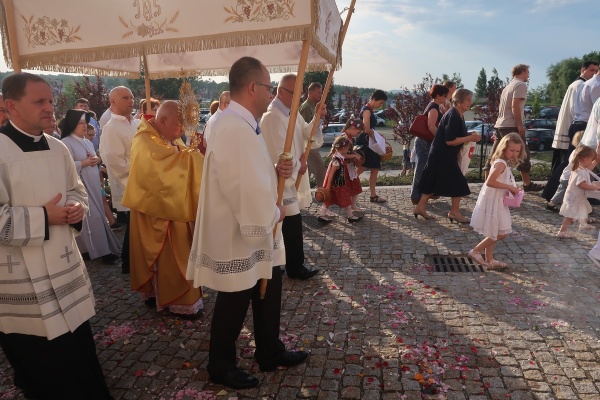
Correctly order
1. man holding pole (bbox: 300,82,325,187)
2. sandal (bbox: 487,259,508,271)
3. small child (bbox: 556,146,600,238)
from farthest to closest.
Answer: man holding pole (bbox: 300,82,325,187) < small child (bbox: 556,146,600,238) < sandal (bbox: 487,259,508,271)

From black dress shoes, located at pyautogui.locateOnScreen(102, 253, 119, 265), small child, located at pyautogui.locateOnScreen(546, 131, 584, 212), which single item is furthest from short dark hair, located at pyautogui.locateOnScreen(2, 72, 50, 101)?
small child, located at pyautogui.locateOnScreen(546, 131, 584, 212)

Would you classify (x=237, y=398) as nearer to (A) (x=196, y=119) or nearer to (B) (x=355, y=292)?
(B) (x=355, y=292)

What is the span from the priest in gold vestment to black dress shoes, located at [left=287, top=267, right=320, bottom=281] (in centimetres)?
119

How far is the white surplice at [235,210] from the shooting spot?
8.96 ft

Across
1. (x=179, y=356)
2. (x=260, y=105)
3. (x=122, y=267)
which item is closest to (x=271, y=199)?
(x=260, y=105)

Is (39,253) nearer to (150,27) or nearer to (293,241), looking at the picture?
(150,27)

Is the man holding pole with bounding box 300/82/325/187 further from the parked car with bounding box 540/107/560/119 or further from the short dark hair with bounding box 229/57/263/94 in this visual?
the parked car with bounding box 540/107/560/119

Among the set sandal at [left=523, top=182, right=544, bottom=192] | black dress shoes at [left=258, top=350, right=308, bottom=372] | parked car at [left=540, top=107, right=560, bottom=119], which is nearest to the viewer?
black dress shoes at [left=258, top=350, right=308, bottom=372]

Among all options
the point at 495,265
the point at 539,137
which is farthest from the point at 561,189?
the point at 539,137

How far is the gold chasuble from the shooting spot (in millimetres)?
4039

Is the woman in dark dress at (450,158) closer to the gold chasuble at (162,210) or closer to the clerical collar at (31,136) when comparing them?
the gold chasuble at (162,210)

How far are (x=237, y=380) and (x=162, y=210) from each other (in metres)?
1.70

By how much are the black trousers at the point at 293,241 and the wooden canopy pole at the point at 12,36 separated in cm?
278

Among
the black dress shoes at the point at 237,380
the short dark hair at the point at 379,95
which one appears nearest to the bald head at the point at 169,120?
the black dress shoes at the point at 237,380
